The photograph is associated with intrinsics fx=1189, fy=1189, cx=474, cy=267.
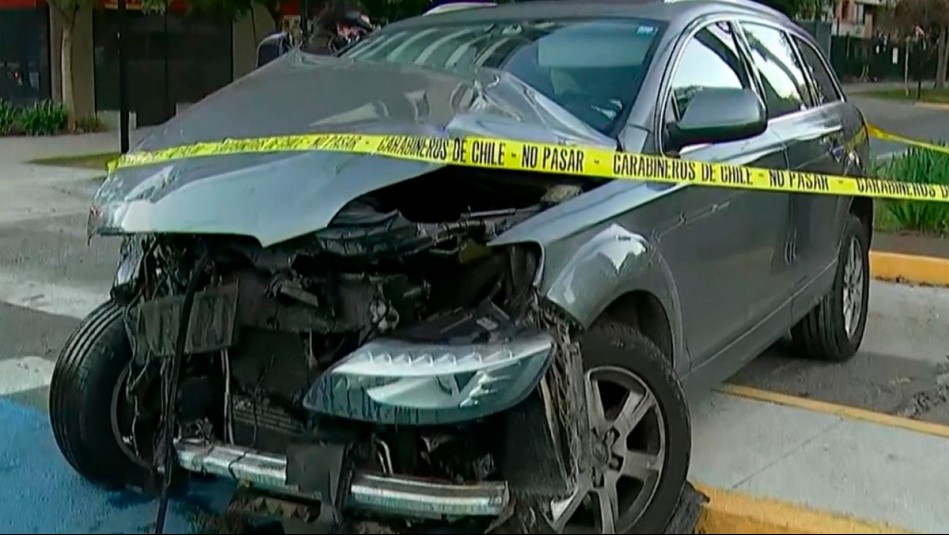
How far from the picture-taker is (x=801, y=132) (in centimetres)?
544

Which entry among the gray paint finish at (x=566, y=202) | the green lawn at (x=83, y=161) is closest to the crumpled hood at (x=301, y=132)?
the gray paint finish at (x=566, y=202)

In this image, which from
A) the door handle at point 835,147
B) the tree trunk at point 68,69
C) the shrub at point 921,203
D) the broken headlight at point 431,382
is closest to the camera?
the broken headlight at point 431,382

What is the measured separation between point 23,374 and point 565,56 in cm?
326

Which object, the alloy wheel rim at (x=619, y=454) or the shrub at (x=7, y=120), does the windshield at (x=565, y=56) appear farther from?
the shrub at (x=7, y=120)

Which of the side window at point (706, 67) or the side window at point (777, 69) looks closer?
the side window at point (706, 67)

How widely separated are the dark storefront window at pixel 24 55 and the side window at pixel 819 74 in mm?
18587

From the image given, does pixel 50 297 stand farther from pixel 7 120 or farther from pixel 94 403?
pixel 7 120

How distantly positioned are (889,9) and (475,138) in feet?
125

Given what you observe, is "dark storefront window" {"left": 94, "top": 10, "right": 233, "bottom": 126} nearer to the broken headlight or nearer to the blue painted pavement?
the blue painted pavement

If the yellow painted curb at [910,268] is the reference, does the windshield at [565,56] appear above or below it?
above

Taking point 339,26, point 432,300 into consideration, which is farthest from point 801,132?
point 339,26

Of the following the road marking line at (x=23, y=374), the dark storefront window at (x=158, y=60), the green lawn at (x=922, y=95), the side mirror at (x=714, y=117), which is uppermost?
the side mirror at (x=714, y=117)

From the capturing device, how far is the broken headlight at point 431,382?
10.3 feet

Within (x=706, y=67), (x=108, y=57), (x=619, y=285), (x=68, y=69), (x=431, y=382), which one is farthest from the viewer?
(x=108, y=57)
